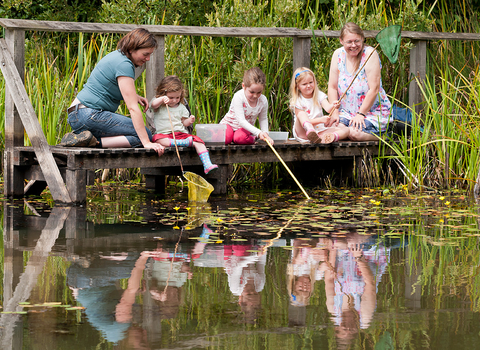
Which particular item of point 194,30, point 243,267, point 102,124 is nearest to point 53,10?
point 194,30

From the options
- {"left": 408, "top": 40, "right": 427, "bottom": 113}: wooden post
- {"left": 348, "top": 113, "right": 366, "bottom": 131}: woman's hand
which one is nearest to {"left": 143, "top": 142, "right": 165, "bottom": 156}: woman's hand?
{"left": 348, "top": 113, "right": 366, "bottom": 131}: woman's hand

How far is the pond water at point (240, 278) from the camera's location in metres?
2.26

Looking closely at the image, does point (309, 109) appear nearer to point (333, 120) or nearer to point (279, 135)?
point (333, 120)

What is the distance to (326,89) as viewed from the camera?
709cm

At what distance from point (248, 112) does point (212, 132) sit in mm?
388

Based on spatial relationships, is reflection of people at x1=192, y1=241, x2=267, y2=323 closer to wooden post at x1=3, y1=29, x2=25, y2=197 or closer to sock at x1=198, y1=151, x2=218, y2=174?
sock at x1=198, y1=151, x2=218, y2=174

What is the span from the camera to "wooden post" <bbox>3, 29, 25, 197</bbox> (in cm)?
559

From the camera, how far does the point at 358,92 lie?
22.1ft

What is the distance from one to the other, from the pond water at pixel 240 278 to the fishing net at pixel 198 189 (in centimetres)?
32

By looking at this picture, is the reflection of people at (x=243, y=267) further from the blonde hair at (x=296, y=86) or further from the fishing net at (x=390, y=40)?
the blonde hair at (x=296, y=86)

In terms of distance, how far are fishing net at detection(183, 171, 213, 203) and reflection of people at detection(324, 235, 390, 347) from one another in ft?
5.54

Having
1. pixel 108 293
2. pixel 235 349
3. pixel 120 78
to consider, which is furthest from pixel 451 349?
pixel 120 78

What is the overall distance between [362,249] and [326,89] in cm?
367

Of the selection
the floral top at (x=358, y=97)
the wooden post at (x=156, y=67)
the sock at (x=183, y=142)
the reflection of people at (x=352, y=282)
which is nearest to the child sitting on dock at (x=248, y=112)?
the sock at (x=183, y=142)
